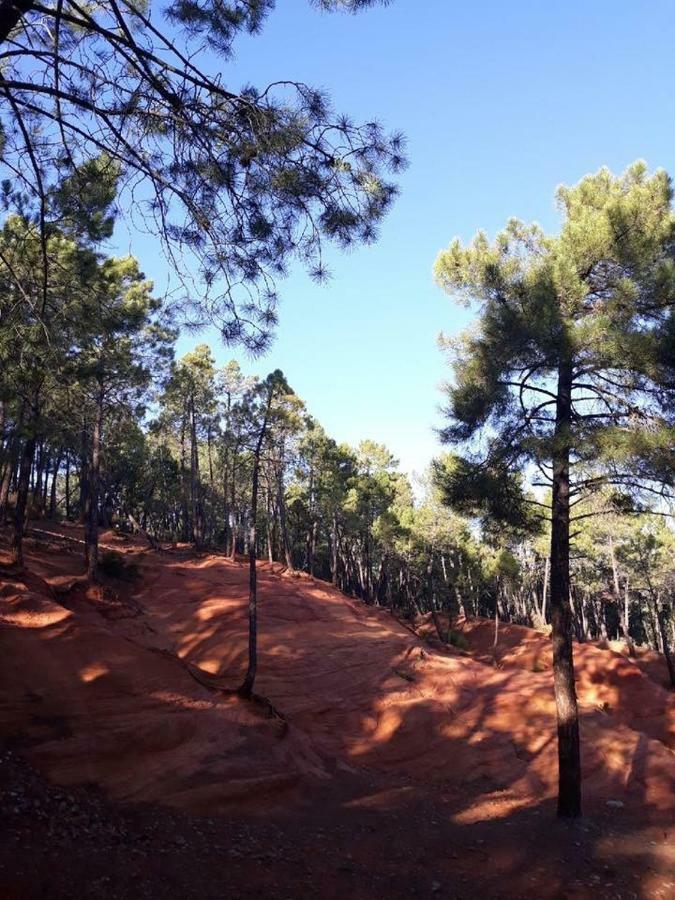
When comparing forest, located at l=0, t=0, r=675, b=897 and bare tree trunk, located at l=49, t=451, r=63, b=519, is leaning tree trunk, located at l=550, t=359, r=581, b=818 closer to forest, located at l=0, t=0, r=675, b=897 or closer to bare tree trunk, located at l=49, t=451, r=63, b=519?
forest, located at l=0, t=0, r=675, b=897

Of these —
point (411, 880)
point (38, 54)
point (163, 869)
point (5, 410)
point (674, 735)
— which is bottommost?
point (674, 735)

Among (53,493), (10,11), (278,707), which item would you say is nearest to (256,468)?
(278,707)

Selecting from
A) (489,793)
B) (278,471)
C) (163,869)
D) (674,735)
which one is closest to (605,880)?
(489,793)

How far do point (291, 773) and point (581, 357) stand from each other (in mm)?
8974

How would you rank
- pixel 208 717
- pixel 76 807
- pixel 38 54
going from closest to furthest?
pixel 38 54
pixel 76 807
pixel 208 717

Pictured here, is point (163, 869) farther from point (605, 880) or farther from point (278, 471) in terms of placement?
point (278, 471)

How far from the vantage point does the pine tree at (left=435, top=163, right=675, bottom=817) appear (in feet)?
32.4

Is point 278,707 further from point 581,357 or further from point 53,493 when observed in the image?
point 53,493

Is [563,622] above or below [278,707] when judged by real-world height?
above

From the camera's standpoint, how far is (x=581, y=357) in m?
10.6

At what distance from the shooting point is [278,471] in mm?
32719

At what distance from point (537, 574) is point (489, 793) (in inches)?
1518

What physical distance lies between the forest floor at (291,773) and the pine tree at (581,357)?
227 cm

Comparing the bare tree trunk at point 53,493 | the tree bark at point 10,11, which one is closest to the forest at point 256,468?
the tree bark at point 10,11
